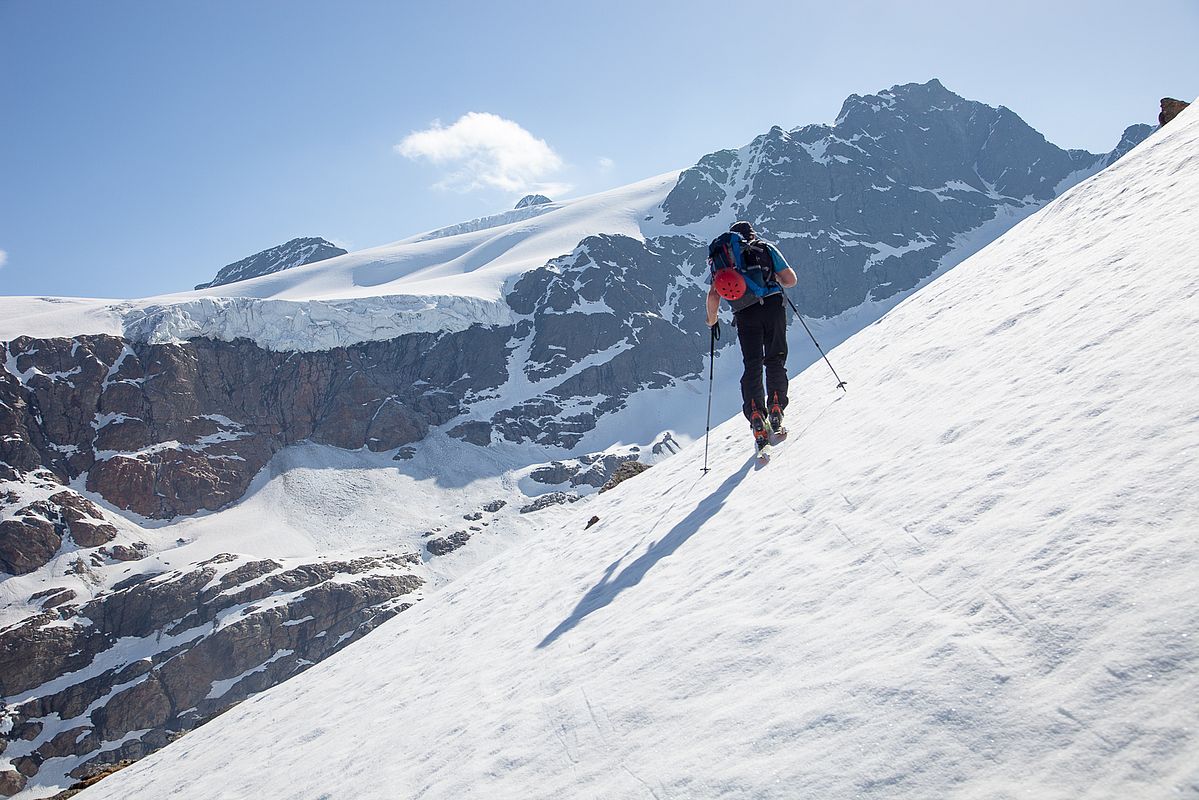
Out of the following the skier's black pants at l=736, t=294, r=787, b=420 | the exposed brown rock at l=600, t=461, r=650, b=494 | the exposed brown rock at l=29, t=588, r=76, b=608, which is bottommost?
the exposed brown rock at l=29, t=588, r=76, b=608

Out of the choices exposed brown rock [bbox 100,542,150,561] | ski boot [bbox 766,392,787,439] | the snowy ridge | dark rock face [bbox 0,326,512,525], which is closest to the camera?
ski boot [bbox 766,392,787,439]

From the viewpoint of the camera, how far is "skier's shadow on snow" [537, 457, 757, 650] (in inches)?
254

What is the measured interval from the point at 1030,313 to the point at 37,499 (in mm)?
124125

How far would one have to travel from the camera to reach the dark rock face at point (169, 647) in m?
71.9

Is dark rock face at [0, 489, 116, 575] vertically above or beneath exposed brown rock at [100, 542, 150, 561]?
above

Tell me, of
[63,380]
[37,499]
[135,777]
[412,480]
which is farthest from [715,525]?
[63,380]

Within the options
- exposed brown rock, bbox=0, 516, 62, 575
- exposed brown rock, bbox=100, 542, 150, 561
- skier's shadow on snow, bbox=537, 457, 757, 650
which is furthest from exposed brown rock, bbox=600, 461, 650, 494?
exposed brown rock, bbox=0, 516, 62, 575

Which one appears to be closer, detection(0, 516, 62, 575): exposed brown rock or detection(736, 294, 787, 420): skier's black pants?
detection(736, 294, 787, 420): skier's black pants

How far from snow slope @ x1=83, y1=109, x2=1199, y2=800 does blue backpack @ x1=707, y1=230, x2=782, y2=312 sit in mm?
1963

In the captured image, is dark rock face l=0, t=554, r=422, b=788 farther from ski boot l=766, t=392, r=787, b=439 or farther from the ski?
the ski

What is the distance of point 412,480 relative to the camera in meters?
116

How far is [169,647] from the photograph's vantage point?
78500mm

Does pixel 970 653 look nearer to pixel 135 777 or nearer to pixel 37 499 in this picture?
pixel 135 777

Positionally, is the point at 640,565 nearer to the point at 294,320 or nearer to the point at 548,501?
the point at 548,501
